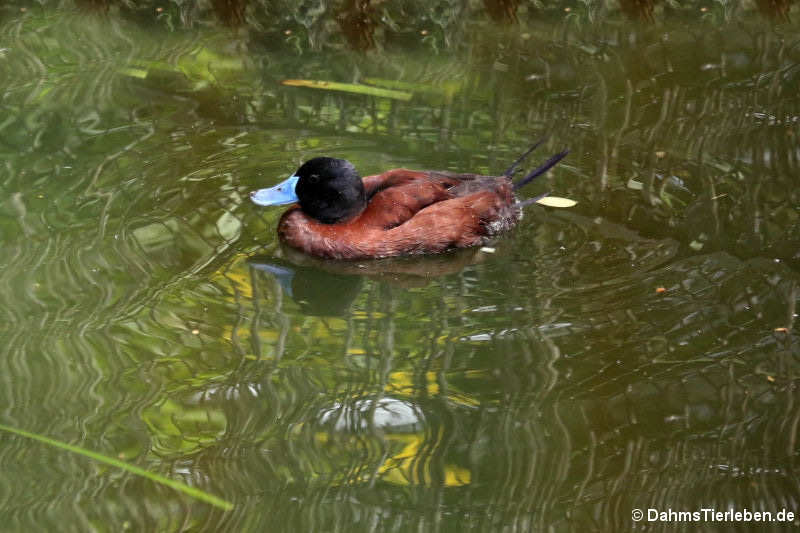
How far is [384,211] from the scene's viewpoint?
19.1 ft

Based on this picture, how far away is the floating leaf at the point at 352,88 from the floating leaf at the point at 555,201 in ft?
5.07

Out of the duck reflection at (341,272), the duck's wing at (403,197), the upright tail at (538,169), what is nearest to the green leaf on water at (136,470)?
the duck reflection at (341,272)

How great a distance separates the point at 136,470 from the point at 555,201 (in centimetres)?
302

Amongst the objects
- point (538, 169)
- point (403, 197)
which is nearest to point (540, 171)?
point (538, 169)

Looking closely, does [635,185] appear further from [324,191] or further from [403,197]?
[324,191]

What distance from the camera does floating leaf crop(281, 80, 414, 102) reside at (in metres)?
7.37

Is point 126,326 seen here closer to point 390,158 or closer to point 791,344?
point 390,158

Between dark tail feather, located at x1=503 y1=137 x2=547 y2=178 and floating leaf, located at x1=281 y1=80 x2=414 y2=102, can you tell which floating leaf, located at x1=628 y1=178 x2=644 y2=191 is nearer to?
dark tail feather, located at x1=503 y1=137 x2=547 y2=178

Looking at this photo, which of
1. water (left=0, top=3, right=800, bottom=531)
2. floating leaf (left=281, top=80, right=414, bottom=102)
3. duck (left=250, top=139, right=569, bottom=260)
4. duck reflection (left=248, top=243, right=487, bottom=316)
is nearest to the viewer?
water (left=0, top=3, right=800, bottom=531)

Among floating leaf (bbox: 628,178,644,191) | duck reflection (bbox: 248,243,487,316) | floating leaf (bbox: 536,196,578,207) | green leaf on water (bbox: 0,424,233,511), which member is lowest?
duck reflection (bbox: 248,243,487,316)

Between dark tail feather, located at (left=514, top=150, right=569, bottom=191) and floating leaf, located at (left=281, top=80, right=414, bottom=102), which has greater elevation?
dark tail feather, located at (left=514, top=150, right=569, bottom=191)

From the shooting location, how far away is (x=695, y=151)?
6.54 m

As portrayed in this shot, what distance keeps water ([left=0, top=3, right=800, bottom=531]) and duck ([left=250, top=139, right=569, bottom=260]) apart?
0.12m

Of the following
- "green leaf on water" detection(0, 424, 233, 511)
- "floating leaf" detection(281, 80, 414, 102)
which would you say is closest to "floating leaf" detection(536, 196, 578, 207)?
"floating leaf" detection(281, 80, 414, 102)
